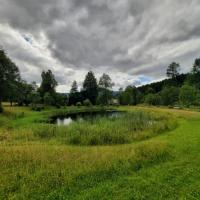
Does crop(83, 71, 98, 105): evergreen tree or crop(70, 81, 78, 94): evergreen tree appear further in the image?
crop(83, 71, 98, 105): evergreen tree

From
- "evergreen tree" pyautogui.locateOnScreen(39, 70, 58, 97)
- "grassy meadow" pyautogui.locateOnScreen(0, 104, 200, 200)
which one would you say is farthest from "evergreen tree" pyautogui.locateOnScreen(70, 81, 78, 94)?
"grassy meadow" pyautogui.locateOnScreen(0, 104, 200, 200)

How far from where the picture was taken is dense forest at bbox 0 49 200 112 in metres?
37.1

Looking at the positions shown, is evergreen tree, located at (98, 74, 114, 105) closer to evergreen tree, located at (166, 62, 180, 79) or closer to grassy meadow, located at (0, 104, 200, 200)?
evergreen tree, located at (166, 62, 180, 79)

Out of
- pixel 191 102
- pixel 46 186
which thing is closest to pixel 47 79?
pixel 191 102

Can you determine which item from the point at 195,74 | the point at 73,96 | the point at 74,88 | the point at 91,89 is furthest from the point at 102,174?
the point at 74,88

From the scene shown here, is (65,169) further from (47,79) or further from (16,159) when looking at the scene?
(47,79)

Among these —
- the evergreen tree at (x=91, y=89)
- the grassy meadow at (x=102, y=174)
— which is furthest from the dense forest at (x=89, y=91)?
the grassy meadow at (x=102, y=174)

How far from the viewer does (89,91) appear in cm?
8650

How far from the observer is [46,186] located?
6711 millimetres

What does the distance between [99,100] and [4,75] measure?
50.0 metres

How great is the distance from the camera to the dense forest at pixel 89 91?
37128mm

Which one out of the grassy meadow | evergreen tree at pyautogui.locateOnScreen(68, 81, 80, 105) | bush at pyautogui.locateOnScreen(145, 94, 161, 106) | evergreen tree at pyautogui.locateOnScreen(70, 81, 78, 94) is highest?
evergreen tree at pyautogui.locateOnScreen(70, 81, 78, 94)

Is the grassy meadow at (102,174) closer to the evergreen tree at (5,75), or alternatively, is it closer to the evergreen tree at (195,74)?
the evergreen tree at (5,75)

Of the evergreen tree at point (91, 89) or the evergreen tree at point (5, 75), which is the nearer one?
the evergreen tree at point (5, 75)
